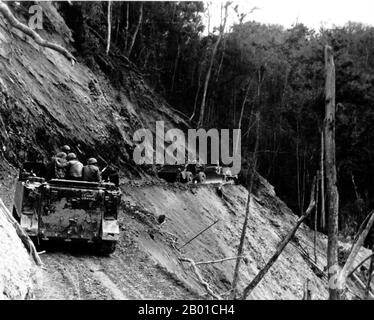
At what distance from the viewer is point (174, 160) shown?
28.9 metres

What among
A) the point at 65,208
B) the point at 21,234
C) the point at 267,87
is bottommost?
the point at 65,208

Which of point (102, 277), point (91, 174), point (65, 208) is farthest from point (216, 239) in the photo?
point (102, 277)

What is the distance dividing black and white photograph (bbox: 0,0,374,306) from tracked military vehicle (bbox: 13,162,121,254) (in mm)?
30

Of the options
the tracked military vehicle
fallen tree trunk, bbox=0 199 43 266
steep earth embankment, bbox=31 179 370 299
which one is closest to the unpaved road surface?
steep earth embankment, bbox=31 179 370 299

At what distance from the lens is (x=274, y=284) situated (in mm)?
22484

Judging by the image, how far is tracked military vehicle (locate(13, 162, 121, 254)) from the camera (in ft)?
39.0

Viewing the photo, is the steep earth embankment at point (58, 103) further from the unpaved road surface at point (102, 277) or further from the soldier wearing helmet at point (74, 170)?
the unpaved road surface at point (102, 277)

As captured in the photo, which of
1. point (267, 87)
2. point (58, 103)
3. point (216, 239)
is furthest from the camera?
point (267, 87)

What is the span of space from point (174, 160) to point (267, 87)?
18356mm

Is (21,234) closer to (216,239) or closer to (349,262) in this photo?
(349,262)

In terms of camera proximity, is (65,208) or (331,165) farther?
(65,208)

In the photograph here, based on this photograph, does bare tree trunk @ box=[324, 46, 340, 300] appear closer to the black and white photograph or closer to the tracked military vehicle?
the black and white photograph
